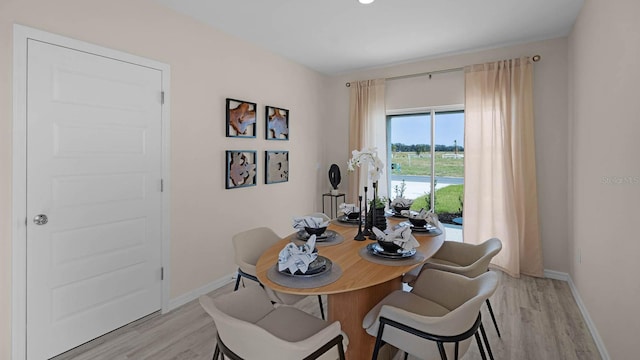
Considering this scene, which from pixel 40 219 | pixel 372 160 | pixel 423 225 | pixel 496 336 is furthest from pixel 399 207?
pixel 40 219

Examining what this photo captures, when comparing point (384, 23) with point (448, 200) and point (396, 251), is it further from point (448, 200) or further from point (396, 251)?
point (448, 200)

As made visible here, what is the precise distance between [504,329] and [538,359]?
15.1 inches

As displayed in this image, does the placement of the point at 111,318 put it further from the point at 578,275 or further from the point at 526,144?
the point at 526,144

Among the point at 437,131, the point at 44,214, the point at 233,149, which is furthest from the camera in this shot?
the point at 437,131

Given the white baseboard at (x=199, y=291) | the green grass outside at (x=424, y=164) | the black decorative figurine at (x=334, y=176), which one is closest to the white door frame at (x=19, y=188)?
the white baseboard at (x=199, y=291)

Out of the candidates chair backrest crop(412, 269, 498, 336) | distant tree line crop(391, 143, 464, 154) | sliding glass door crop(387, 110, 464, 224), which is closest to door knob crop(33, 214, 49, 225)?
A: chair backrest crop(412, 269, 498, 336)

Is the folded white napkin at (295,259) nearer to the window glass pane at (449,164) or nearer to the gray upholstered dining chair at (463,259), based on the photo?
the gray upholstered dining chair at (463,259)

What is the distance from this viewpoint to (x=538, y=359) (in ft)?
7.02

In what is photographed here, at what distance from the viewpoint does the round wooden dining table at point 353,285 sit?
1534mm

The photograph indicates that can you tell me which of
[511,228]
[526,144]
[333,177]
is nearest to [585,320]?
[511,228]

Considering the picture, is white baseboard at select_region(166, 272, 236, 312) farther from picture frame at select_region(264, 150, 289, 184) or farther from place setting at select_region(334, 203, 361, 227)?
place setting at select_region(334, 203, 361, 227)

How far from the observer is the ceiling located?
2752 mm

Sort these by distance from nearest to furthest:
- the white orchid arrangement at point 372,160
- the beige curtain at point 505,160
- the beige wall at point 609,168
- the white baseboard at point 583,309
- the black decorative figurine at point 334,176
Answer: the beige wall at point 609,168 → the white baseboard at point 583,309 → the white orchid arrangement at point 372,160 → the beige curtain at point 505,160 → the black decorative figurine at point 334,176

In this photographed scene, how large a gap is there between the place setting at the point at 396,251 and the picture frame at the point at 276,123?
2.41 meters
